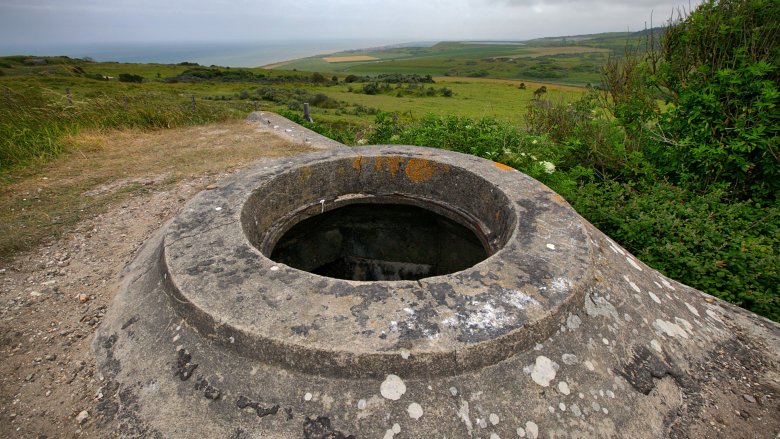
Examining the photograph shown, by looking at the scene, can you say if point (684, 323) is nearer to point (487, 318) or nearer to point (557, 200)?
point (557, 200)

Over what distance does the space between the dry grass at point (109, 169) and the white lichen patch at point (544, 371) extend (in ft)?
13.9

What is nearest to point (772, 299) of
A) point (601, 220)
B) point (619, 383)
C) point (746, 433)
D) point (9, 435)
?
point (601, 220)

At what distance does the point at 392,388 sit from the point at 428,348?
228 mm

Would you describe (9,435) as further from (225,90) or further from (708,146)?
(225,90)

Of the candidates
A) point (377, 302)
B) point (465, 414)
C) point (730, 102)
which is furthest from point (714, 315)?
point (730, 102)

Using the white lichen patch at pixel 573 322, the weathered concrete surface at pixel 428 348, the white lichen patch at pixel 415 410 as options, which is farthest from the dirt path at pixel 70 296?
the white lichen patch at pixel 573 322

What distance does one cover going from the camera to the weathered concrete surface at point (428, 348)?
166 centimetres

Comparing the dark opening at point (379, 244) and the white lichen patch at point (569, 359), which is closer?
the white lichen patch at point (569, 359)

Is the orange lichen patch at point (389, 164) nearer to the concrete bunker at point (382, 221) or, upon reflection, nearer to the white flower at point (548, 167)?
the concrete bunker at point (382, 221)

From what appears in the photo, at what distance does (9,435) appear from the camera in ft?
5.88

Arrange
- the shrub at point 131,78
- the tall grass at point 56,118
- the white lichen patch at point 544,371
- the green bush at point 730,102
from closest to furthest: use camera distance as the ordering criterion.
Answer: the white lichen patch at point 544,371
the green bush at point 730,102
the tall grass at point 56,118
the shrub at point 131,78

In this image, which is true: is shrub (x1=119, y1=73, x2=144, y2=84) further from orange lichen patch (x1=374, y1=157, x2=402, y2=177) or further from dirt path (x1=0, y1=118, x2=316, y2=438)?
orange lichen patch (x1=374, y1=157, x2=402, y2=177)

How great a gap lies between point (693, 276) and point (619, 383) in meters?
2.51

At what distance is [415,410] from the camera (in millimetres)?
A: 1631
